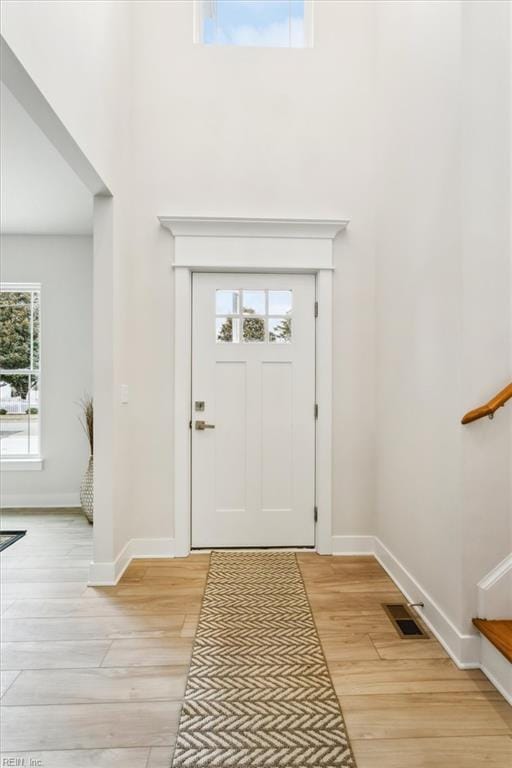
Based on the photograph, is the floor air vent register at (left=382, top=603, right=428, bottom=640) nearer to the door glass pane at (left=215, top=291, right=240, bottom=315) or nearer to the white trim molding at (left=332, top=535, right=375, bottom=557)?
the white trim molding at (left=332, top=535, right=375, bottom=557)

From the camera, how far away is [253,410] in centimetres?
311

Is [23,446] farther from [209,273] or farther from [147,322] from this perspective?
[209,273]

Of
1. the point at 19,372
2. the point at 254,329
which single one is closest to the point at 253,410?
the point at 254,329

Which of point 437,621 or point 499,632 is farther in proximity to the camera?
point 437,621

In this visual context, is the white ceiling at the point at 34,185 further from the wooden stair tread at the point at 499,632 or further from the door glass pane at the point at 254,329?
the wooden stair tread at the point at 499,632

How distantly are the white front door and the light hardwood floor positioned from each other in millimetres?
427

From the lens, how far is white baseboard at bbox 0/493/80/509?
4.23 metres

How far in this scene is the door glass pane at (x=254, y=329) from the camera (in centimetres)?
312

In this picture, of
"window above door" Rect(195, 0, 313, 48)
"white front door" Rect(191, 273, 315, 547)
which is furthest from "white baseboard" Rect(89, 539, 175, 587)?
"window above door" Rect(195, 0, 313, 48)

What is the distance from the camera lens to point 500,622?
5.98ft

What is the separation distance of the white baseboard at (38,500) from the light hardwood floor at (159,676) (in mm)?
1550

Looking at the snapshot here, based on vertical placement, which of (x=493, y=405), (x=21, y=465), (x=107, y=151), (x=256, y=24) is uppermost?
(x=256, y=24)

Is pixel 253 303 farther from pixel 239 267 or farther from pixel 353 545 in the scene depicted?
pixel 353 545

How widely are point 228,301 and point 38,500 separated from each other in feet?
9.28
